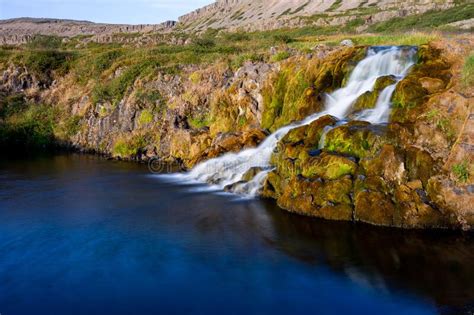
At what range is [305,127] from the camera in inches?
778

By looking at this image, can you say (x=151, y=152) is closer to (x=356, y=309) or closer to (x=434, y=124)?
(x=434, y=124)

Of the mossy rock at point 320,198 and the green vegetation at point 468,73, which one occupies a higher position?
the green vegetation at point 468,73

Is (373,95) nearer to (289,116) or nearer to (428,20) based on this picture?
(289,116)

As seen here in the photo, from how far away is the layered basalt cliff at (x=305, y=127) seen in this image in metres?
15.3

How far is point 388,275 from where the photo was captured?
474 inches

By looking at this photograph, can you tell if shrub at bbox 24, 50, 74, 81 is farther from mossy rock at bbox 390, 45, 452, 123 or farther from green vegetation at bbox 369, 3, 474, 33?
mossy rock at bbox 390, 45, 452, 123

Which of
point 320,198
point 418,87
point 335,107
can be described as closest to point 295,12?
point 335,107

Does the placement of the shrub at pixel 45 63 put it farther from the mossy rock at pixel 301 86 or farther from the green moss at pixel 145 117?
the mossy rock at pixel 301 86

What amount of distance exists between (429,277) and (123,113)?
88.6ft

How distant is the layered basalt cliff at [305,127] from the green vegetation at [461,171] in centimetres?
3

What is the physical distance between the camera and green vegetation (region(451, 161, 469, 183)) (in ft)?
48.6

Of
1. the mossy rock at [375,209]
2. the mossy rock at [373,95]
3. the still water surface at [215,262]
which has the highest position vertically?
the mossy rock at [373,95]

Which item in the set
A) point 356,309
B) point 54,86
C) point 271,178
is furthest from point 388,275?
point 54,86

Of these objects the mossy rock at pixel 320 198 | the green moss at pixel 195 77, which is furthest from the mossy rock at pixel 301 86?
the green moss at pixel 195 77
